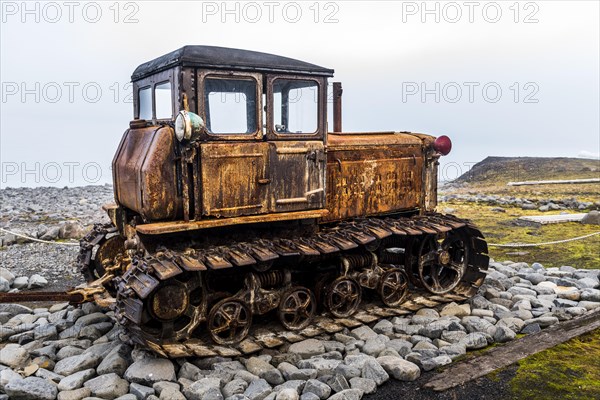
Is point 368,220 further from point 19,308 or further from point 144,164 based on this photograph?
point 19,308

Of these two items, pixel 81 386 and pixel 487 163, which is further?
pixel 487 163

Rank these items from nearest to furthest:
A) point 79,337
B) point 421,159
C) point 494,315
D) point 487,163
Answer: point 79,337 → point 494,315 → point 421,159 → point 487,163

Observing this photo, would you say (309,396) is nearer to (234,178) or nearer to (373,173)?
(234,178)

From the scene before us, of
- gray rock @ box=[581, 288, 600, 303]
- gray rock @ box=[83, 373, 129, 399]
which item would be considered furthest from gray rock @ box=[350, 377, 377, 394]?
gray rock @ box=[581, 288, 600, 303]

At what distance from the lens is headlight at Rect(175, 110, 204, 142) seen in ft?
18.4

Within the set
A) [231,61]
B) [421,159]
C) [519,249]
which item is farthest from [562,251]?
[231,61]

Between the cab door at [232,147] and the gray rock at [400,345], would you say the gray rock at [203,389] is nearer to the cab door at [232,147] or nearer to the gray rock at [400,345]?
the cab door at [232,147]

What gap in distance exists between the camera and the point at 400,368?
554cm

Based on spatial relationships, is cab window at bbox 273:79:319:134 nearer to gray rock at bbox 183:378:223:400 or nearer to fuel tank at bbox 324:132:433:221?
fuel tank at bbox 324:132:433:221

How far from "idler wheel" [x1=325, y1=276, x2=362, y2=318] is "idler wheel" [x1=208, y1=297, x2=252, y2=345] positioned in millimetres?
1173

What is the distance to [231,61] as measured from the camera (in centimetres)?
624

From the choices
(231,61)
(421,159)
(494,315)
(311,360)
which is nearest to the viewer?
(311,360)

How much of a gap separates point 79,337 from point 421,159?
5.51 meters

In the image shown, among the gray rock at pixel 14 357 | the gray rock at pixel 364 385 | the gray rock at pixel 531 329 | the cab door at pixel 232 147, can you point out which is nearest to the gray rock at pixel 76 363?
the gray rock at pixel 14 357
